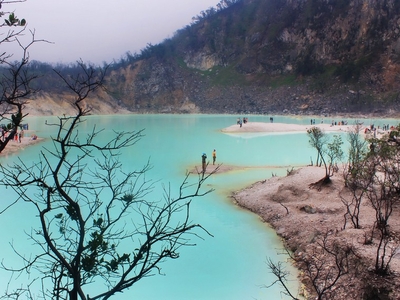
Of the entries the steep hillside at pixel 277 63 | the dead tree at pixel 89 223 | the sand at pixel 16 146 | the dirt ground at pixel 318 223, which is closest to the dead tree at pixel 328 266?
the dirt ground at pixel 318 223

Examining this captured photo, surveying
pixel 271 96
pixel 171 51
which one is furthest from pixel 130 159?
pixel 171 51

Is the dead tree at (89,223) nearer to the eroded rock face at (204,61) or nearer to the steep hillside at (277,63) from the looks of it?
the steep hillside at (277,63)

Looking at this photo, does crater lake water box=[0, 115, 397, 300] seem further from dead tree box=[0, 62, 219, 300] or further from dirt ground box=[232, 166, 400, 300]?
dead tree box=[0, 62, 219, 300]

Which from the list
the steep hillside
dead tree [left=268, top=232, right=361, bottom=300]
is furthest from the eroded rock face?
dead tree [left=268, top=232, right=361, bottom=300]

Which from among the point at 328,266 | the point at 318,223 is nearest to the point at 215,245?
the point at 318,223

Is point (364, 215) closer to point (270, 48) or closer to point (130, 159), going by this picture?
point (130, 159)

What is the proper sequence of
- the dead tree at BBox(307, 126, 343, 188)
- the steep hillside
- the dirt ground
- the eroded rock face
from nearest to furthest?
the dirt ground, the dead tree at BBox(307, 126, 343, 188), the steep hillside, the eroded rock face

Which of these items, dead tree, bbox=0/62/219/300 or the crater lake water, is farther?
the crater lake water
